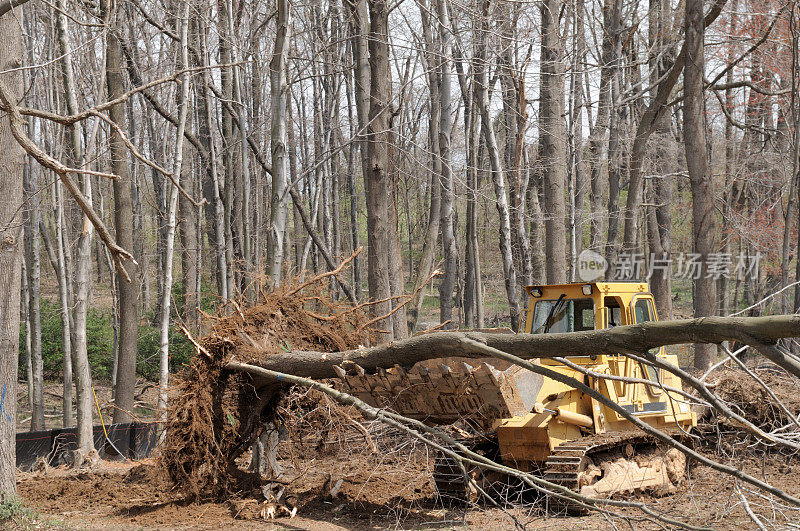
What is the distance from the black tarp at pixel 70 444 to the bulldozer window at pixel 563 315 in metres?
5.78

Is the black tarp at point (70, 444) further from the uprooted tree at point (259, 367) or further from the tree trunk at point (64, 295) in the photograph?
the uprooted tree at point (259, 367)

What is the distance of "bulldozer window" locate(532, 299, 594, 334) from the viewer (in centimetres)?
942

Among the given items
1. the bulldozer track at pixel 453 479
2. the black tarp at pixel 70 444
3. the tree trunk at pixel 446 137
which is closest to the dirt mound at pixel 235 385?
the bulldozer track at pixel 453 479

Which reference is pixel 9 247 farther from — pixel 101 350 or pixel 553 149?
pixel 101 350

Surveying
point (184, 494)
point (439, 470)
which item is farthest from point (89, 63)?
point (439, 470)

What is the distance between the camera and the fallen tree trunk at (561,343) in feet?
12.3

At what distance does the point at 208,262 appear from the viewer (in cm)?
3058

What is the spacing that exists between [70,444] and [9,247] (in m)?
5.27

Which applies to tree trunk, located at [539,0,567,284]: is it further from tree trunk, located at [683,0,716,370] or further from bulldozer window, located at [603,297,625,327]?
bulldozer window, located at [603,297,625,327]

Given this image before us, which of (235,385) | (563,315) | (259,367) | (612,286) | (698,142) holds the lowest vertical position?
(235,385)

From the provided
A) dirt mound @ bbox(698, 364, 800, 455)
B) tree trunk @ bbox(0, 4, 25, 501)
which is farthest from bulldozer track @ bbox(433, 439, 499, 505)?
tree trunk @ bbox(0, 4, 25, 501)

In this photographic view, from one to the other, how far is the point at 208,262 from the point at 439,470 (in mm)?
23760

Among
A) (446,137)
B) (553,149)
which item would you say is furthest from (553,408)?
(446,137)

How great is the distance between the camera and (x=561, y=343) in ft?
17.1
